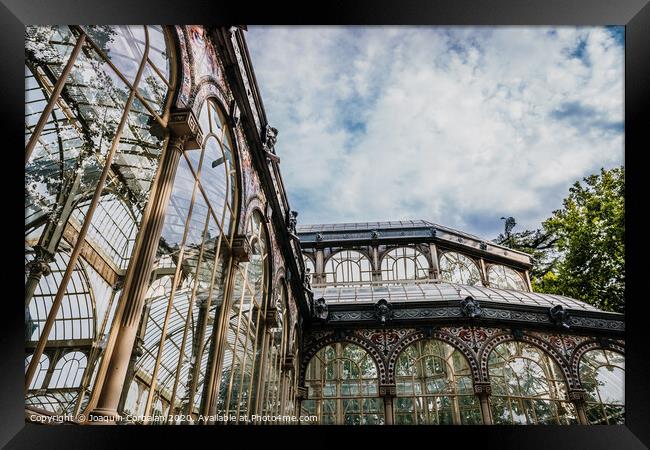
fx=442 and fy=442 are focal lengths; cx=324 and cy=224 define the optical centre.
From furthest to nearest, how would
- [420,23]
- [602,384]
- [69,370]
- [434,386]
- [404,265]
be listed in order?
[404,265], [434,386], [602,384], [420,23], [69,370]

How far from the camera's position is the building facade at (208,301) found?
312cm

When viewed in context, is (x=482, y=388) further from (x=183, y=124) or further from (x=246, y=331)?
(x=183, y=124)

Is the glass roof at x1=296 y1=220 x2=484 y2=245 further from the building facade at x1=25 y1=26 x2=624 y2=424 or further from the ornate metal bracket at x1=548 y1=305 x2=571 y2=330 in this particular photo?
the ornate metal bracket at x1=548 y1=305 x2=571 y2=330

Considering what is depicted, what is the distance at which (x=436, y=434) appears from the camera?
11.0ft

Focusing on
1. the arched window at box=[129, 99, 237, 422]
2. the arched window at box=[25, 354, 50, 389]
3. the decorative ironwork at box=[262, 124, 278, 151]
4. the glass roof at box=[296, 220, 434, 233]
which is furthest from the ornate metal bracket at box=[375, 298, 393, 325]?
the arched window at box=[25, 354, 50, 389]

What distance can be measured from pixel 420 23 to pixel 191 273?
3.75 m

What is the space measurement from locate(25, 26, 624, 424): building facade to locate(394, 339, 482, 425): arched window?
0.22 ft

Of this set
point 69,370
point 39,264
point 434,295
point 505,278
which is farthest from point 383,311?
point 39,264

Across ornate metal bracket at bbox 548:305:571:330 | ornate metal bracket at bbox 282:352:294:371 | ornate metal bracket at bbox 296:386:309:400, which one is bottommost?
ornate metal bracket at bbox 296:386:309:400

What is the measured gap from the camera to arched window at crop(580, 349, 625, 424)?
15.0 meters

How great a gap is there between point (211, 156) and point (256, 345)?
4.69 metres

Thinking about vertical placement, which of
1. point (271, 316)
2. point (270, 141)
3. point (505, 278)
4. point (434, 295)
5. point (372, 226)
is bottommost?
point (271, 316)

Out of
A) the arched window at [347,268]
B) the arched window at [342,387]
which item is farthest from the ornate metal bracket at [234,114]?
the arched window at [347,268]

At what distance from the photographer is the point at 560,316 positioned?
15.7 metres
